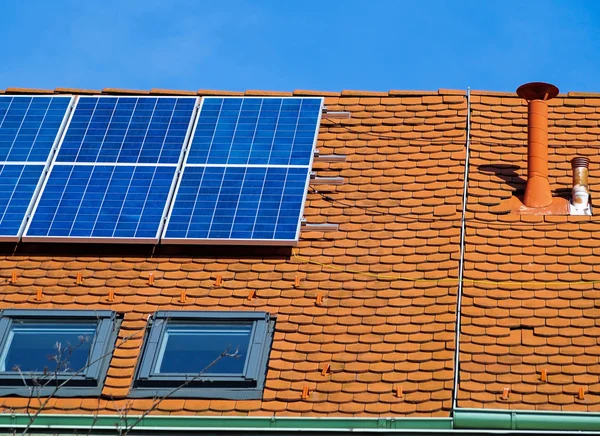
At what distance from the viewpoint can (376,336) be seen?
39.2 ft

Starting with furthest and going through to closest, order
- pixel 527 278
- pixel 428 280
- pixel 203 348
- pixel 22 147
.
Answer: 1. pixel 22 147
2. pixel 428 280
3. pixel 527 278
4. pixel 203 348

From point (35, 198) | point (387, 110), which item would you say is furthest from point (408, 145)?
point (35, 198)

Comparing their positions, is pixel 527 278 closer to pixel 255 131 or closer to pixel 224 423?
pixel 224 423

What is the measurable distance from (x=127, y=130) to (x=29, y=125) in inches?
52.5

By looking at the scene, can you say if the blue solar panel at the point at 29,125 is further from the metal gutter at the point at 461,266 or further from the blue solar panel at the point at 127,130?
the metal gutter at the point at 461,266

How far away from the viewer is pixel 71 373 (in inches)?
460

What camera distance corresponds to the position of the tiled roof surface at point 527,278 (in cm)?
1112

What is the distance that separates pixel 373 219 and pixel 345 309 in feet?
5.62

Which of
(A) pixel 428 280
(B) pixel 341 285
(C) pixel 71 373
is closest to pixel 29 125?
(C) pixel 71 373

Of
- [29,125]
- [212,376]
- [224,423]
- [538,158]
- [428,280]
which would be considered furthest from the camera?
[29,125]

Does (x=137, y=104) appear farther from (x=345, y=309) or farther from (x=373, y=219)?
(x=345, y=309)

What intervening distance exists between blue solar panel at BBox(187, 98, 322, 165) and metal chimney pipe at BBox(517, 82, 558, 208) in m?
2.69

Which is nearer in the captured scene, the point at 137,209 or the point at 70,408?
the point at 70,408

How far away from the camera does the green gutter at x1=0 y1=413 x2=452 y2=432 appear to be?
421 inches
